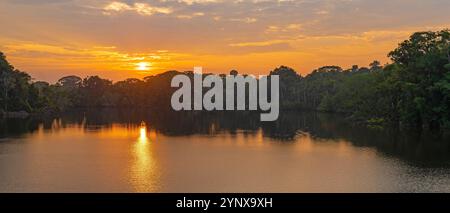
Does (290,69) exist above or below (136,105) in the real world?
above

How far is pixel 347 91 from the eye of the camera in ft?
374

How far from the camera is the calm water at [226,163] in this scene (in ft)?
102

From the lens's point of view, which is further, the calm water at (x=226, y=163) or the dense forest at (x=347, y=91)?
the dense forest at (x=347, y=91)

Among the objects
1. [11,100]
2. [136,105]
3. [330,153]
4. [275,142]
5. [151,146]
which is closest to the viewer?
[330,153]

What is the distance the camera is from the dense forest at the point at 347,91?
215ft

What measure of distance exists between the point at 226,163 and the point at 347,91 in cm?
7921

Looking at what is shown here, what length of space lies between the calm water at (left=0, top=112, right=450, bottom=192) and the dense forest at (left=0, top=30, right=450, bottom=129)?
264 inches

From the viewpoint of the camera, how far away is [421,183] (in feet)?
103

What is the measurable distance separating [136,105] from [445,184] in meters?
156

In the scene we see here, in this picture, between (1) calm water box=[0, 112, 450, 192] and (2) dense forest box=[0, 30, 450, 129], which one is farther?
(2) dense forest box=[0, 30, 450, 129]

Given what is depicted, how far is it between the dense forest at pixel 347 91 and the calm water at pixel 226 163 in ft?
22.0

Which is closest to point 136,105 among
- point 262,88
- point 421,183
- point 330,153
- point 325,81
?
point 262,88

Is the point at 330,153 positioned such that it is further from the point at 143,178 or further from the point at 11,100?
the point at 11,100

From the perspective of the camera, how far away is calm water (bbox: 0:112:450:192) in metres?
31.1
